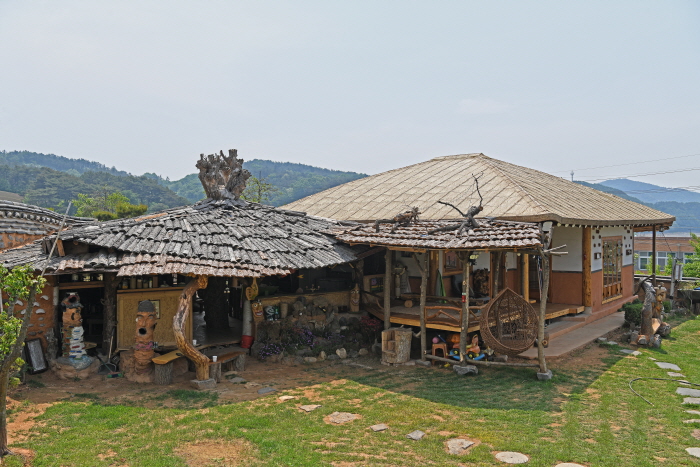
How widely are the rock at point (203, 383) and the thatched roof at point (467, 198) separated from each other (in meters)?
7.33

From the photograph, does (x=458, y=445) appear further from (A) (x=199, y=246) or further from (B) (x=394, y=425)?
(A) (x=199, y=246)

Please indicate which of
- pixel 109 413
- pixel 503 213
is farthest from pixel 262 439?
pixel 503 213

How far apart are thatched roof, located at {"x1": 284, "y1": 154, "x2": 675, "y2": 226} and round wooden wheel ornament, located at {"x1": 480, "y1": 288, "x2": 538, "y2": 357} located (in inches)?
100

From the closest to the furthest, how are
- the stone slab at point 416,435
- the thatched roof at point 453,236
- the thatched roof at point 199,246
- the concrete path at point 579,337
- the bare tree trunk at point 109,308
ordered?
the stone slab at point 416,435, the thatched roof at point 453,236, the thatched roof at point 199,246, the bare tree trunk at point 109,308, the concrete path at point 579,337

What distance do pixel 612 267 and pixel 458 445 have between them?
12.9m

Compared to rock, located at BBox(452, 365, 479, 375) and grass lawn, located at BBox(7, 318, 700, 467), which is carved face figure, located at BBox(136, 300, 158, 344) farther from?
rock, located at BBox(452, 365, 479, 375)

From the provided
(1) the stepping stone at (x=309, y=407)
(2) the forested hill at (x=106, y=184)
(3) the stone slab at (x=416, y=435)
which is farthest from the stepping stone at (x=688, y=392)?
(2) the forested hill at (x=106, y=184)

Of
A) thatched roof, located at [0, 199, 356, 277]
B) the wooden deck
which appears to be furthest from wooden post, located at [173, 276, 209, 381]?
the wooden deck

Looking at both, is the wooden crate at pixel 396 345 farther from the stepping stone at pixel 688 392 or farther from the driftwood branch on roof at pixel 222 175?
the driftwood branch on roof at pixel 222 175

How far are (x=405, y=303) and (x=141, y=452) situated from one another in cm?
765

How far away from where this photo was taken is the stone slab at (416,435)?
708cm

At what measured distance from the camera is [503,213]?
12531mm

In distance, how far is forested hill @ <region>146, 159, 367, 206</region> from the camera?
314ft

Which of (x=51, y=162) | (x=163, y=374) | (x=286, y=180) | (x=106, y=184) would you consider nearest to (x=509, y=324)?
(x=163, y=374)
